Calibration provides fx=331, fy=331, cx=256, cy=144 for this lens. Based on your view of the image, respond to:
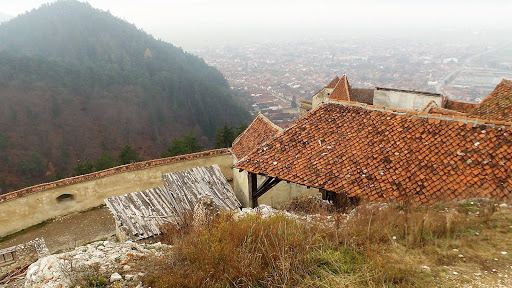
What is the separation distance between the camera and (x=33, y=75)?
55094mm

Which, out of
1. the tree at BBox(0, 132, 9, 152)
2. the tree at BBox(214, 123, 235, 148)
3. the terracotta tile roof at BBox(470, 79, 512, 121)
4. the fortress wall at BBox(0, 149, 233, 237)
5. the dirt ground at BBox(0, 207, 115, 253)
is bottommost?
the tree at BBox(0, 132, 9, 152)

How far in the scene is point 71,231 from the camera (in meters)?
12.6

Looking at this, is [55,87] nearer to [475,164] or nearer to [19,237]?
[19,237]

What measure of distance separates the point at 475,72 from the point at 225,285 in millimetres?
78933

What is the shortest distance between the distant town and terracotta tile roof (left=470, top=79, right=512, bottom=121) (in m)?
29.4

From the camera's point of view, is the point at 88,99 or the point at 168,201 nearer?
the point at 168,201

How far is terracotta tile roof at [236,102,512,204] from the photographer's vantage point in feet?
21.1

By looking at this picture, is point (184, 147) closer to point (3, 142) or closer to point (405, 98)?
point (405, 98)

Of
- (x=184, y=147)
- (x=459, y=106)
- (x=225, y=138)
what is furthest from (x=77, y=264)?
(x=225, y=138)

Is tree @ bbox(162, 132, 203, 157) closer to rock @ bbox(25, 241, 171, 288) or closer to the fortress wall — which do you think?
the fortress wall

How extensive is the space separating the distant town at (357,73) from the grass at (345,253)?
36.7 metres

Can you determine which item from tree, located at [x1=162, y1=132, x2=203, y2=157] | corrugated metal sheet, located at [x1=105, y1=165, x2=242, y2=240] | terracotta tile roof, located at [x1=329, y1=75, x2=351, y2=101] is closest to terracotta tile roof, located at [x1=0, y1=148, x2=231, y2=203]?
corrugated metal sheet, located at [x1=105, y1=165, x2=242, y2=240]

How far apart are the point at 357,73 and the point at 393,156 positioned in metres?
89.5

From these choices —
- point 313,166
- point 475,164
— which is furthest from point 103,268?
point 475,164
